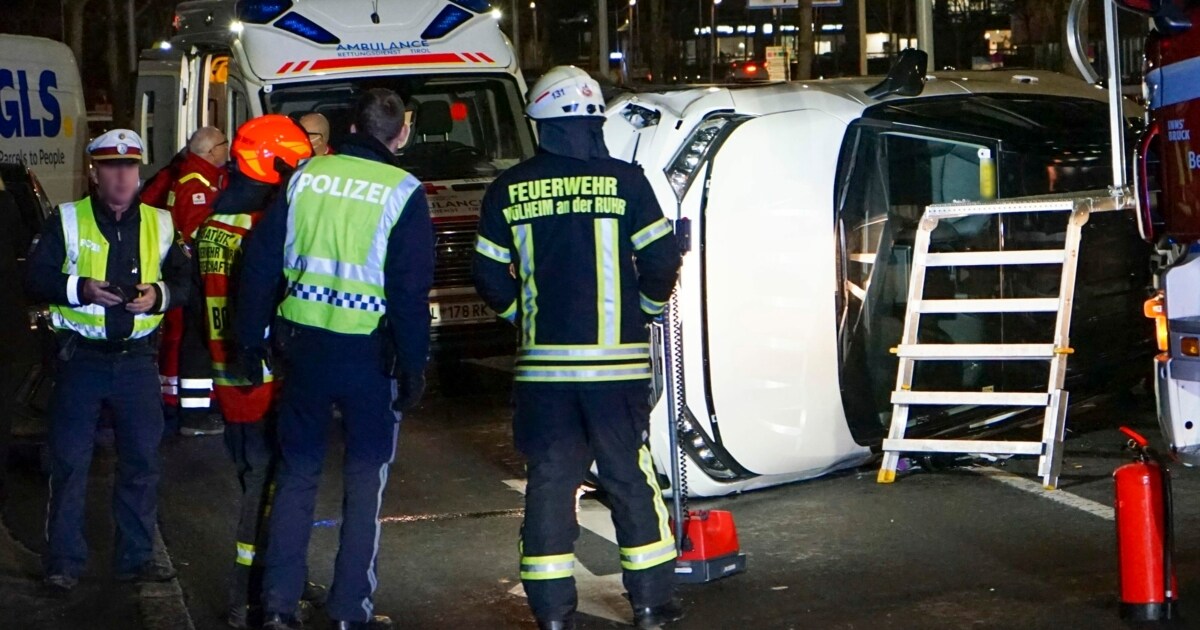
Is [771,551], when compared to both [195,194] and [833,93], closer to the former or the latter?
[833,93]

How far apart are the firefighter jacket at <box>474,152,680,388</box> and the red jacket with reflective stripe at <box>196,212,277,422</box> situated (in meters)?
0.99

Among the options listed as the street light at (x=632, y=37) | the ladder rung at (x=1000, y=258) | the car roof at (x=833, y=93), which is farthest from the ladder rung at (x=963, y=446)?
the street light at (x=632, y=37)

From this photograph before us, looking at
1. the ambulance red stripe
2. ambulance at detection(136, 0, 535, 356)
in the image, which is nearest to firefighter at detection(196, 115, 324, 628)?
ambulance at detection(136, 0, 535, 356)

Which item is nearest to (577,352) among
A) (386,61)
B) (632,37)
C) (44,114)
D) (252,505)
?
(252,505)

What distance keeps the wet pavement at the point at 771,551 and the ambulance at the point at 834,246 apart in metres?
0.41

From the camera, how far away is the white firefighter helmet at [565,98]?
219 inches

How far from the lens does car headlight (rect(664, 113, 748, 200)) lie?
6918 mm

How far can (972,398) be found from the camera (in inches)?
299

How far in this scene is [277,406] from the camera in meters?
5.88

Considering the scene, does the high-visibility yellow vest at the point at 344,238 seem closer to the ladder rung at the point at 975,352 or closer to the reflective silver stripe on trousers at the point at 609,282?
the reflective silver stripe on trousers at the point at 609,282

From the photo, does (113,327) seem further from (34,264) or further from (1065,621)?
(1065,621)

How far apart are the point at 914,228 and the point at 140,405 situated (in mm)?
3697

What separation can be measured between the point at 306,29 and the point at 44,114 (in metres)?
7.56

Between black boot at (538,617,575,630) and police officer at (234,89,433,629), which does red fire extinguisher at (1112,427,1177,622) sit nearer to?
black boot at (538,617,575,630)
